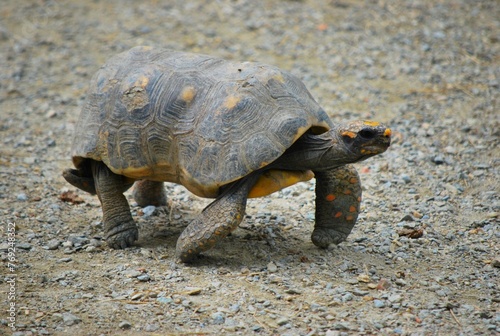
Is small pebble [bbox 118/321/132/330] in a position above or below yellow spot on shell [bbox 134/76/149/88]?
below

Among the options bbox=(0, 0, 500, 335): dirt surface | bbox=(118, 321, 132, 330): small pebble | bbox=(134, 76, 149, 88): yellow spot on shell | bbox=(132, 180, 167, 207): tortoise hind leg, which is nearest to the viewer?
bbox=(118, 321, 132, 330): small pebble

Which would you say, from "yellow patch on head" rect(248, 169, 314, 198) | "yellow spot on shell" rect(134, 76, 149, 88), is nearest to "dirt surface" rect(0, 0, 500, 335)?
"yellow patch on head" rect(248, 169, 314, 198)

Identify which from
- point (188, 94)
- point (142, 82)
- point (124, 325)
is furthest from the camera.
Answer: point (142, 82)

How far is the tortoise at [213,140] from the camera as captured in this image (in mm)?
5000

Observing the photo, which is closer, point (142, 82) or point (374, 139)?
point (374, 139)

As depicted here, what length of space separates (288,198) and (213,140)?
2083 mm

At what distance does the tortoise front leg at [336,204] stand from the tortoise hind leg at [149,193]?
1905 millimetres

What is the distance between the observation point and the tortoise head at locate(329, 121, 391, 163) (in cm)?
486

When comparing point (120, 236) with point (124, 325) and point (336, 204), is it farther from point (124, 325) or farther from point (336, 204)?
point (336, 204)

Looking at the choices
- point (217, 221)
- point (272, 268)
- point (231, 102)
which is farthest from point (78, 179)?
point (272, 268)

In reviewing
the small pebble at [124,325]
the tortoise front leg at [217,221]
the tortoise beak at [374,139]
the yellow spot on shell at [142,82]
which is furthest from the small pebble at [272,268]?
the yellow spot on shell at [142,82]

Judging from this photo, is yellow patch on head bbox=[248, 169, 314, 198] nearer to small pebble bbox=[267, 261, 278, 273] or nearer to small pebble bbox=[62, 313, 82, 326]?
small pebble bbox=[267, 261, 278, 273]

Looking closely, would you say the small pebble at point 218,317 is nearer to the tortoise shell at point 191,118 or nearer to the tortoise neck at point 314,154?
the tortoise shell at point 191,118

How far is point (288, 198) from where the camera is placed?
695cm
